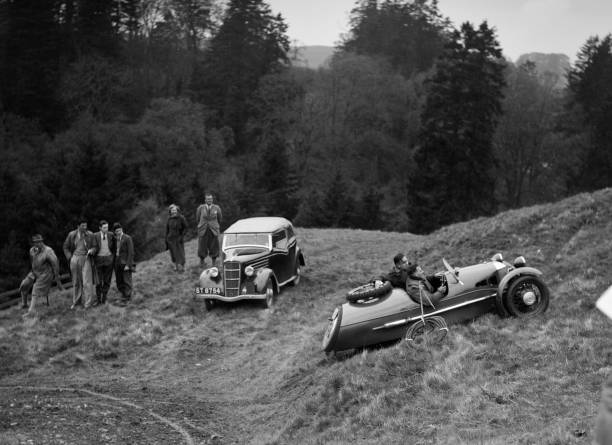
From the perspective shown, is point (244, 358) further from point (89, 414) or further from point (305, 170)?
point (305, 170)

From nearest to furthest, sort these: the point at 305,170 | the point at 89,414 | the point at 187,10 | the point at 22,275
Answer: the point at 89,414 → the point at 22,275 → the point at 305,170 → the point at 187,10

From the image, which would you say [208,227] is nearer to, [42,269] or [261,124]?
[42,269]

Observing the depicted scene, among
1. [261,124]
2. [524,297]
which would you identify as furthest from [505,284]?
[261,124]

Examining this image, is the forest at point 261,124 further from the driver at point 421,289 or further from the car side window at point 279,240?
the driver at point 421,289

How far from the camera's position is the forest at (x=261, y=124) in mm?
42500

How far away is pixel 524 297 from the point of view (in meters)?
11.5

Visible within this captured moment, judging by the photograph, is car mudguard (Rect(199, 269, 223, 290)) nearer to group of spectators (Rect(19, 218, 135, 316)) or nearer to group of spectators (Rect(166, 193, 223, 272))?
group of spectators (Rect(19, 218, 135, 316))

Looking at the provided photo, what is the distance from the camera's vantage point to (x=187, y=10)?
72562mm

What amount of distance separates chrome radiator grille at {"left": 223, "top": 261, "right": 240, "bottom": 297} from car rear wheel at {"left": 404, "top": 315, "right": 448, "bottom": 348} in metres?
6.43

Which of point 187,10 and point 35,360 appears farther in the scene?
point 187,10

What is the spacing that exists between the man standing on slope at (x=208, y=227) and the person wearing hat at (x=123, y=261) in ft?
9.15

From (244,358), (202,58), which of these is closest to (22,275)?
(244,358)

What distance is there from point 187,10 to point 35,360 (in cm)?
6385

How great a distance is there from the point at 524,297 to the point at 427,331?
1.71 metres
